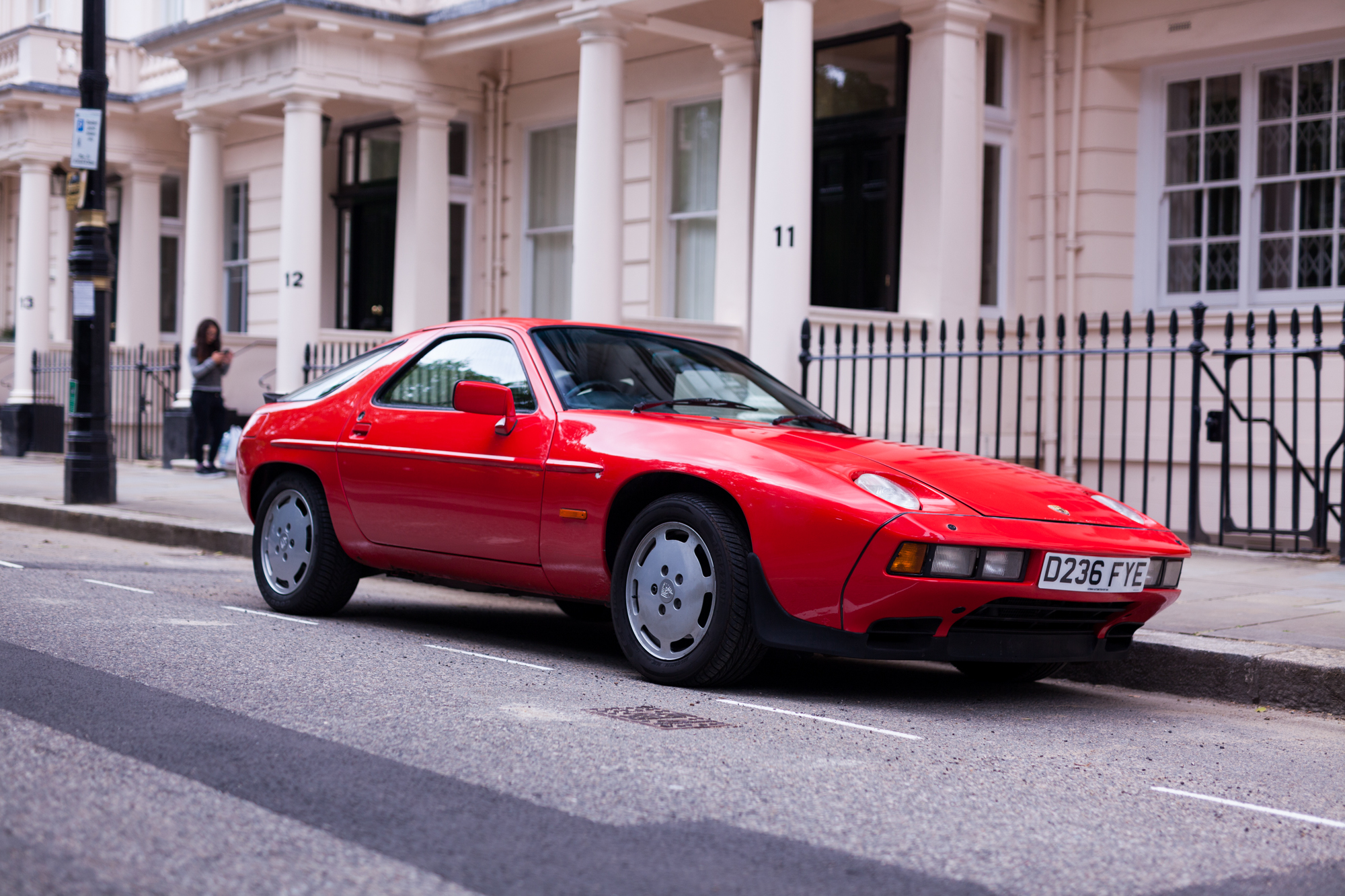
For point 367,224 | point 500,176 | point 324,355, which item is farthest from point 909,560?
point 367,224

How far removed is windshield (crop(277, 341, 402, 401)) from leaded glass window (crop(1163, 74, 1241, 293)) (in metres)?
8.60

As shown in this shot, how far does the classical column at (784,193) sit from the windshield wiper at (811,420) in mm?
5108

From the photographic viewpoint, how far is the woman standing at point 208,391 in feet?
52.5

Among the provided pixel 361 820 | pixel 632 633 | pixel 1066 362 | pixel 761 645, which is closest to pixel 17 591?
pixel 632 633

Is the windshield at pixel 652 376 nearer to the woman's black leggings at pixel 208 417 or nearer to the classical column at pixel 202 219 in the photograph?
the woman's black leggings at pixel 208 417

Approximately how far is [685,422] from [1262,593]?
12.4 ft

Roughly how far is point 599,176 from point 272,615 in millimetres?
7414

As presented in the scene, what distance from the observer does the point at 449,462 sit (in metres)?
6.55

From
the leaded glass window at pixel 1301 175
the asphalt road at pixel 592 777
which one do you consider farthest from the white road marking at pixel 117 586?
the leaded glass window at pixel 1301 175

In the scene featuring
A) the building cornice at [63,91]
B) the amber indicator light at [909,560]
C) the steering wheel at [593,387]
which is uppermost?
the building cornice at [63,91]

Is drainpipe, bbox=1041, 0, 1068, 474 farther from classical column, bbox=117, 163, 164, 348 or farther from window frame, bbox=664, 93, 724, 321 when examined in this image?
classical column, bbox=117, 163, 164, 348

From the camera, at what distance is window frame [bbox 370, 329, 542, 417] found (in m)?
6.43

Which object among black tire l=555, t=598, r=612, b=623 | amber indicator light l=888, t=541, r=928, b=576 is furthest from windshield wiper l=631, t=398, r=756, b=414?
amber indicator light l=888, t=541, r=928, b=576

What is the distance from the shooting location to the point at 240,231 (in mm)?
22375
